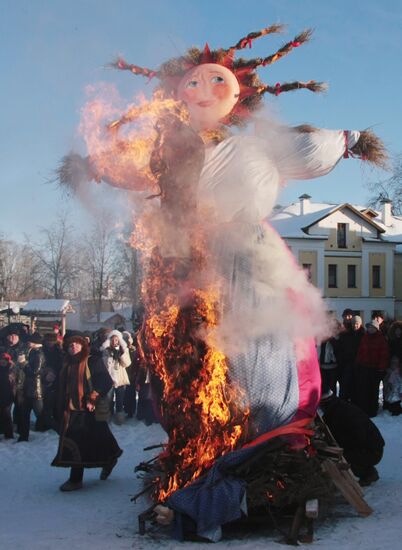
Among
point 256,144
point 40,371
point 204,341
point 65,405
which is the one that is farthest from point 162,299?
point 40,371

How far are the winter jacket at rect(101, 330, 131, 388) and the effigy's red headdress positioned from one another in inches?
250

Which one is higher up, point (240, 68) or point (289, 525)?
point (240, 68)

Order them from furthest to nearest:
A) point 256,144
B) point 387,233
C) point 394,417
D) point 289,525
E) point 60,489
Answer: point 387,233
point 394,417
point 60,489
point 256,144
point 289,525

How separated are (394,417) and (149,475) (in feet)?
21.1

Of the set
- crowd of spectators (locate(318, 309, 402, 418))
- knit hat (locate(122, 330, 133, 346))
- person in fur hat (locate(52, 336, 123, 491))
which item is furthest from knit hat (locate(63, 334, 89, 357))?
crowd of spectators (locate(318, 309, 402, 418))

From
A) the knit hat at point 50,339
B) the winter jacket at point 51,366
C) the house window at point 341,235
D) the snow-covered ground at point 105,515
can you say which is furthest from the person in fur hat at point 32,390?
the house window at point 341,235

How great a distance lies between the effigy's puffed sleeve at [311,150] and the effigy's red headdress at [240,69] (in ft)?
1.34

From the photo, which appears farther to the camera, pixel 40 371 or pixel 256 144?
pixel 40 371

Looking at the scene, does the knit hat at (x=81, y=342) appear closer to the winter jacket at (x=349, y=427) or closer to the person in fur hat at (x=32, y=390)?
the person in fur hat at (x=32, y=390)

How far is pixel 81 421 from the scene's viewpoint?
23.5 ft

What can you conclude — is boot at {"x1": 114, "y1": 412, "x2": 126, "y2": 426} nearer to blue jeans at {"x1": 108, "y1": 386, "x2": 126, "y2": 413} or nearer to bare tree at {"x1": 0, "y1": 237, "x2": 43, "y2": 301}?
blue jeans at {"x1": 108, "y1": 386, "x2": 126, "y2": 413}

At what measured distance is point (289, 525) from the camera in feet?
17.4

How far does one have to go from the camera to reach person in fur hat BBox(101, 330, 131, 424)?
36.9ft

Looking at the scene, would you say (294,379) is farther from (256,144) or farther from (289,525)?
(256,144)
